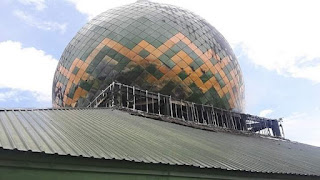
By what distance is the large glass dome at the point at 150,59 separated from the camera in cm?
1115

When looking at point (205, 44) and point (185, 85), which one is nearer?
point (185, 85)

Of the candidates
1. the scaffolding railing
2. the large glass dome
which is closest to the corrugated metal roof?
the scaffolding railing

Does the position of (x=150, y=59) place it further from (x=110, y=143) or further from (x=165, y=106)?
(x=110, y=143)

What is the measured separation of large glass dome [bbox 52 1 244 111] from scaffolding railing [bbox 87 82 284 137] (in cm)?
29

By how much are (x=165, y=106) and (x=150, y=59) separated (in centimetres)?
163

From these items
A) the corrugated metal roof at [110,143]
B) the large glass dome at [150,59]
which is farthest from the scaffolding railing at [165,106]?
the corrugated metal roof at [110,143]

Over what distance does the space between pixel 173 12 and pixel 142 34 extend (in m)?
1.97

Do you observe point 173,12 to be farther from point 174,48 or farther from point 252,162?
point 252,162

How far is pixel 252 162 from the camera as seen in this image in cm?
579

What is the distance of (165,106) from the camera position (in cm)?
1063

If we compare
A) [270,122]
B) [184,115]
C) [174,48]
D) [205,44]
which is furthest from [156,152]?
[270,122]

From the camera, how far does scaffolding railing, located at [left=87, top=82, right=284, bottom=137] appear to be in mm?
10070

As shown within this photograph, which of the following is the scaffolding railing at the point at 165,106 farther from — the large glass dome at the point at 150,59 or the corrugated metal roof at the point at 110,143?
the corrugated metal roof at the point at 110,143

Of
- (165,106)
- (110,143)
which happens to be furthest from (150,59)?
(110,143)
